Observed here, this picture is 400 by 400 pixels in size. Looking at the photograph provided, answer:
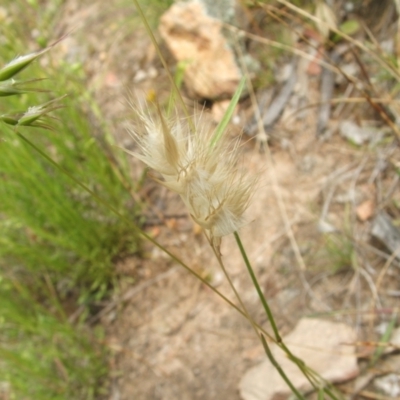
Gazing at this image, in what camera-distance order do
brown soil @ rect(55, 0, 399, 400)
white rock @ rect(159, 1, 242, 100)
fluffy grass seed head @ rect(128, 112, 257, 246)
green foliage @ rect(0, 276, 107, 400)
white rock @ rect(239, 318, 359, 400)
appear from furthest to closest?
white rock @ rect(159, 1, 242, 100) → green foliage @ rect(0, 276, 107, 400) → brown soil @ rect(55, 0, 399, 400) → white rock @ rect(239, 318, 359, 400) → fluffy grass seed head @ rect(128, 112, 257, 246)

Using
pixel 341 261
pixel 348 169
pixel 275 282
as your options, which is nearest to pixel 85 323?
pixel 275 282

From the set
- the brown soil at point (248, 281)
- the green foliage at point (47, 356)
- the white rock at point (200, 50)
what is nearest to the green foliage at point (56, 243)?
the green foliage at point (47, 356)

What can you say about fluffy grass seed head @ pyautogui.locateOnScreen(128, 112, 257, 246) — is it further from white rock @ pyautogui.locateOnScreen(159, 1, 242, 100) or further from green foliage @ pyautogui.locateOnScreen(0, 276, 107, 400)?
white rock @ pyautogui.locateOnScreen(159, 1, 242, 100)

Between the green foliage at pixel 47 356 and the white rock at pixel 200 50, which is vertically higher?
the white rock at pixel 200 50

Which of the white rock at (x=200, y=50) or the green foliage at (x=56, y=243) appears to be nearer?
the green foliage at (x=56, y=243)

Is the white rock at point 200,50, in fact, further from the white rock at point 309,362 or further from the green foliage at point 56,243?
the white rock at point 309,362

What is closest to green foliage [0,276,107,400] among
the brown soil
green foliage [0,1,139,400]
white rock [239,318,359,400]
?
green foliage [0,1,139,400]

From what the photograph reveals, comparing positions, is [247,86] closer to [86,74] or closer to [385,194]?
[385,194]

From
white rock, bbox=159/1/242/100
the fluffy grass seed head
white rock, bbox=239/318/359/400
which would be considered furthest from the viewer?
white rock, bbox=159/1/242/100
